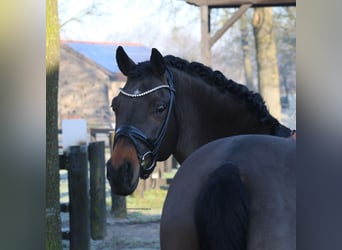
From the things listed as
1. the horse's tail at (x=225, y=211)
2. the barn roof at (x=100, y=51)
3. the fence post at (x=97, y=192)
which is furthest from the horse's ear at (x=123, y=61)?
the barn roof at (x=100, y=51)

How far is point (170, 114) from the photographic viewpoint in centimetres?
293

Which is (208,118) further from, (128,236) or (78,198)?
(128,236)

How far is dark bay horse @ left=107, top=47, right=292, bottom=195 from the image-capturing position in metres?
2.66

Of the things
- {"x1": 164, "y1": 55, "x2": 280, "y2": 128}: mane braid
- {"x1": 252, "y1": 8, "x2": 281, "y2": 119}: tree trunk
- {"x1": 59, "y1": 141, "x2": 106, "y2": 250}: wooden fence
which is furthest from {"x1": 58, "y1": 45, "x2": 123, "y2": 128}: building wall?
{"x1": 164, "y1": 55, "x2": 280, "y2": 128}: mane braid

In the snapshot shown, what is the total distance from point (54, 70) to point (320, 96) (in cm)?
320

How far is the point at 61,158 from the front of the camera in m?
5.03

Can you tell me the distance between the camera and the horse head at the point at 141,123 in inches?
104

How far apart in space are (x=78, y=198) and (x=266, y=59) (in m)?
6.75

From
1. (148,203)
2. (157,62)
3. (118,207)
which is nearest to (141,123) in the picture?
(157,62)

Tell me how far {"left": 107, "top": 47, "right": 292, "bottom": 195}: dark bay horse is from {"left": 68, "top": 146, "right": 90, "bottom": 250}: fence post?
213cm

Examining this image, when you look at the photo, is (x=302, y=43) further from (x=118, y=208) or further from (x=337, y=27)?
(x=118, y=208)

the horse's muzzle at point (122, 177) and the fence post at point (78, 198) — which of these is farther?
the fence post at point (78, 198)

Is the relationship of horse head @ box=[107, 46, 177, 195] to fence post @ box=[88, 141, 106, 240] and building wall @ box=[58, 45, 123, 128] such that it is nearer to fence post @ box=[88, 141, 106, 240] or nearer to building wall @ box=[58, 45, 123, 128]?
fence post @ box=[88, 141, 106, 240]

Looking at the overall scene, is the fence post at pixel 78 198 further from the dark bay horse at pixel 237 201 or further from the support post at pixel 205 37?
the dark bay horse at pixel 237 201
